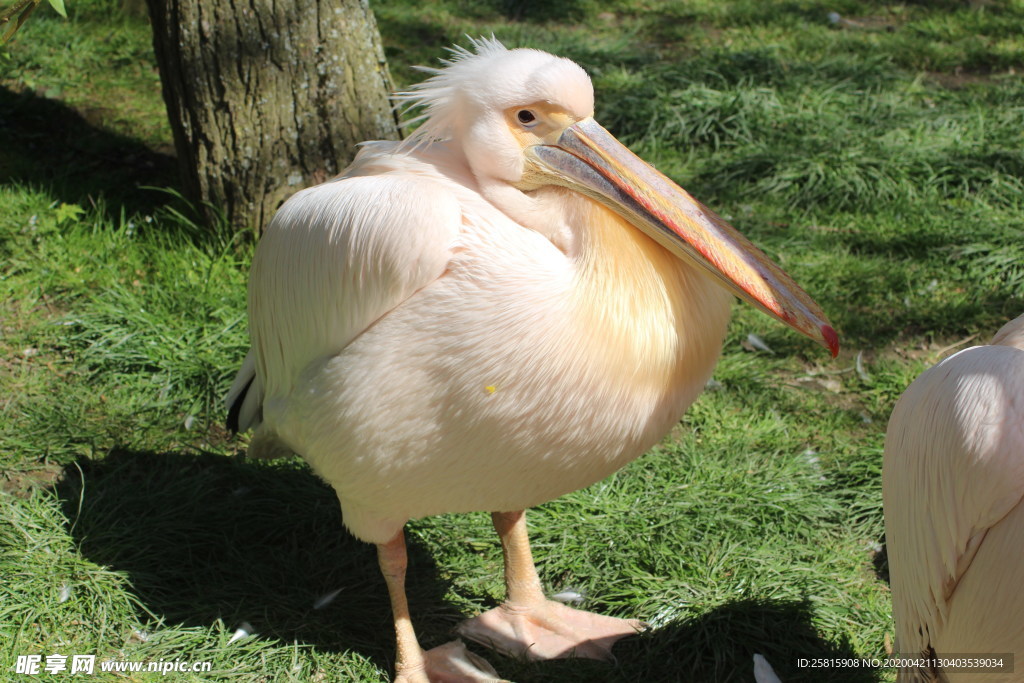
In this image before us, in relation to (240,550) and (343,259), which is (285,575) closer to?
Answer: (240,550)

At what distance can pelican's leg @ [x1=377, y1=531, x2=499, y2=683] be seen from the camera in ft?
8.89

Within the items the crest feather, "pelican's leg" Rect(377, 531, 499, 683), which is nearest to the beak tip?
the crest feather

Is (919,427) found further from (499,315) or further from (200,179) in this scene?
(200,179)

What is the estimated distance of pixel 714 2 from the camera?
7.16 meters

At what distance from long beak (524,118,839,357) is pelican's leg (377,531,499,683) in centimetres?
112

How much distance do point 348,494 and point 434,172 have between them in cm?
89

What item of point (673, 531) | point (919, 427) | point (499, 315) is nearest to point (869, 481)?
point (673, 531)

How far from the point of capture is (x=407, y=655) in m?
2.71

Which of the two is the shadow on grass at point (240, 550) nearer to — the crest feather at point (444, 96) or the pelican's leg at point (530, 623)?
the pelican's leg at point (530, 623)

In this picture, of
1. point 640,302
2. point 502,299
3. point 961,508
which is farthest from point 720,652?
point 502,299

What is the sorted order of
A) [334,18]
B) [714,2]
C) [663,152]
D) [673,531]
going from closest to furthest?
[673,531]
[334,18]
[663,152]
[714,2]

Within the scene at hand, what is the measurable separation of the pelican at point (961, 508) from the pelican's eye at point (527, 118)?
1109mm

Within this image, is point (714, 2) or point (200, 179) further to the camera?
point (714, 2)

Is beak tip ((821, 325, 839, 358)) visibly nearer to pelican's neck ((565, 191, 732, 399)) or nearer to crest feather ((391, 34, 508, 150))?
pelican's neck ((565, 191, 732, 399))
